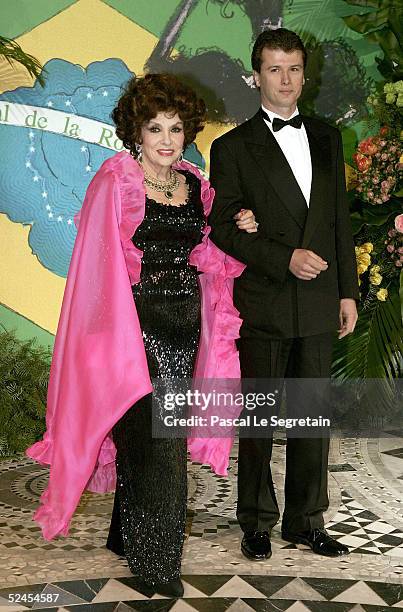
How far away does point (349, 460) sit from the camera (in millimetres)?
5402

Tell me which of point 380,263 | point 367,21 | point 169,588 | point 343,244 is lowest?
point 169,588

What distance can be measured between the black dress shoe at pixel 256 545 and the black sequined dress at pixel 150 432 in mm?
406

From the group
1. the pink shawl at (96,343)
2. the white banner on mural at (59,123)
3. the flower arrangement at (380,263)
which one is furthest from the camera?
the white banner on mural at (59,123)

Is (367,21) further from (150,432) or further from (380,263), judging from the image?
(150,432)

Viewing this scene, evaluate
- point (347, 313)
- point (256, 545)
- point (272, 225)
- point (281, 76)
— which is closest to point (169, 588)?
point (256, 545)

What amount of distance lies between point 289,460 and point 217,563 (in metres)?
0.50

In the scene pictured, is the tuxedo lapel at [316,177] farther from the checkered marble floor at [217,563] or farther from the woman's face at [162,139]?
the checkered marble floor at [217,563]

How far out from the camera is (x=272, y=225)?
382cm

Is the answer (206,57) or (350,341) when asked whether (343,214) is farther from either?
(206,57)

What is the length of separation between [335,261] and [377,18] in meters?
2.34

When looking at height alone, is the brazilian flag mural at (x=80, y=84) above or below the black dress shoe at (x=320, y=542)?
above

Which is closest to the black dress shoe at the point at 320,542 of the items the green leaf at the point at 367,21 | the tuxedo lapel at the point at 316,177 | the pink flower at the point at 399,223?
the tuxedo lapel at the point at 316,177

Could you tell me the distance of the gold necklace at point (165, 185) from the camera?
360 cm

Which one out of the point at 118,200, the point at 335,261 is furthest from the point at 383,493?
the point at 118,200
